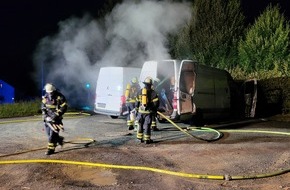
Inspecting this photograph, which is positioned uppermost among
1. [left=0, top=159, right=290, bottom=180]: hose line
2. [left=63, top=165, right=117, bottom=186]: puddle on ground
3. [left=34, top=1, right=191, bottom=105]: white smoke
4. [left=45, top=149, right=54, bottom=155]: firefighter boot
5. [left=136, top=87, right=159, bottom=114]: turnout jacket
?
[left=34, top=1, right=191, bottom=105]: white smoke

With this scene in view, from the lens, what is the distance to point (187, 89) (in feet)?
38.5

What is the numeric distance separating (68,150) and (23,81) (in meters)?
39.9

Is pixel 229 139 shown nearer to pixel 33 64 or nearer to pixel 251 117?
→ pixel 251 117

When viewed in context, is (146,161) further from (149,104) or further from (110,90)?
(110,90)

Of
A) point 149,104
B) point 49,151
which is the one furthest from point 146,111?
point 49,151

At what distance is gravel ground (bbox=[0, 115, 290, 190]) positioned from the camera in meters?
5.90

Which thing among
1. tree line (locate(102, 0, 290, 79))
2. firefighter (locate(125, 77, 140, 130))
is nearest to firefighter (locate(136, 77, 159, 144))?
firefighter (locate(125, 77, 140, 130))

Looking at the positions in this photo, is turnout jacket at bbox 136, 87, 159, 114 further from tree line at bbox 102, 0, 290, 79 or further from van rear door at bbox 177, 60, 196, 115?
tree line at bbox 102, 0, 290, 79

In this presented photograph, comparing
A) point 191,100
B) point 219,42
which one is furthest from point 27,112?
A: point 219,42

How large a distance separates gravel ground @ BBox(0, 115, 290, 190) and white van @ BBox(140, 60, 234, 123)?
1021 millimetres

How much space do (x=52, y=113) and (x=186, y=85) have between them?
485 cm

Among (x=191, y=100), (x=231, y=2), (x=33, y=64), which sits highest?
(x=231, y=2)

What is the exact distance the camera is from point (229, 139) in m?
9.76

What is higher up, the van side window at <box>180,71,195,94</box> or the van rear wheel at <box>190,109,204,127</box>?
the van side window at <box>180,71,195,94</box>
